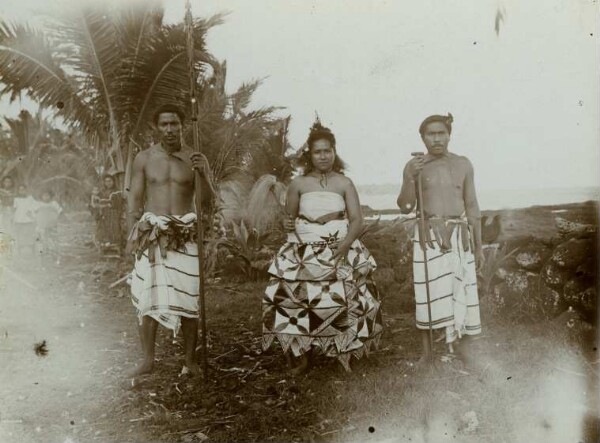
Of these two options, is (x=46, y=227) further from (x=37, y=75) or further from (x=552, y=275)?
(x=552, y=275)

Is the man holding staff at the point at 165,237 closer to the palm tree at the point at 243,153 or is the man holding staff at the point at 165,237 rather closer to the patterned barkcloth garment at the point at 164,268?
the patterned barkcloth garment at the point at 164,268

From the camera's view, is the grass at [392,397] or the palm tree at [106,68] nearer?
the grass at [392,397]

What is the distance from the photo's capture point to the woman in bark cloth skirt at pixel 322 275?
4004 millimetres

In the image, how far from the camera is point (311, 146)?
4.15 meters

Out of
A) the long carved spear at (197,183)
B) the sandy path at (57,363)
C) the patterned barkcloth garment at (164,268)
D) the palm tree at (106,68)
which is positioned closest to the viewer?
the sandy path at (57,363)

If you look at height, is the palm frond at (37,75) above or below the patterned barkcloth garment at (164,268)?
above

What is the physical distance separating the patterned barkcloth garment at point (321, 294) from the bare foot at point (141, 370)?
2.92ft

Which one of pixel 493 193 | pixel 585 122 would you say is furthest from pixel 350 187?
pixel 585 122

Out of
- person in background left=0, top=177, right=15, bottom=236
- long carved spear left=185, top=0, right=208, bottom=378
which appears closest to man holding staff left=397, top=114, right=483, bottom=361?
long carved spear left=185, top=0, right=208, bottom=378

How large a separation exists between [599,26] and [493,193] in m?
1.50

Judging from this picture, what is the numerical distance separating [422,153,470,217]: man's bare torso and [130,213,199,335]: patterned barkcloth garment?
185 cm

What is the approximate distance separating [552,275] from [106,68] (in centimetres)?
591

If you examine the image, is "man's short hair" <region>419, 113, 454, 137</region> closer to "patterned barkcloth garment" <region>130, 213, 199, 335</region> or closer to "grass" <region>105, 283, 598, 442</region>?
"grass" <region>105, 283, 598, 442</region>

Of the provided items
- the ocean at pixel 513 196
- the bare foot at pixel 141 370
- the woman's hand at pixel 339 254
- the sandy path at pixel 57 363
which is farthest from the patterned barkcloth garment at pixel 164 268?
the ocean at pixel 513 196
